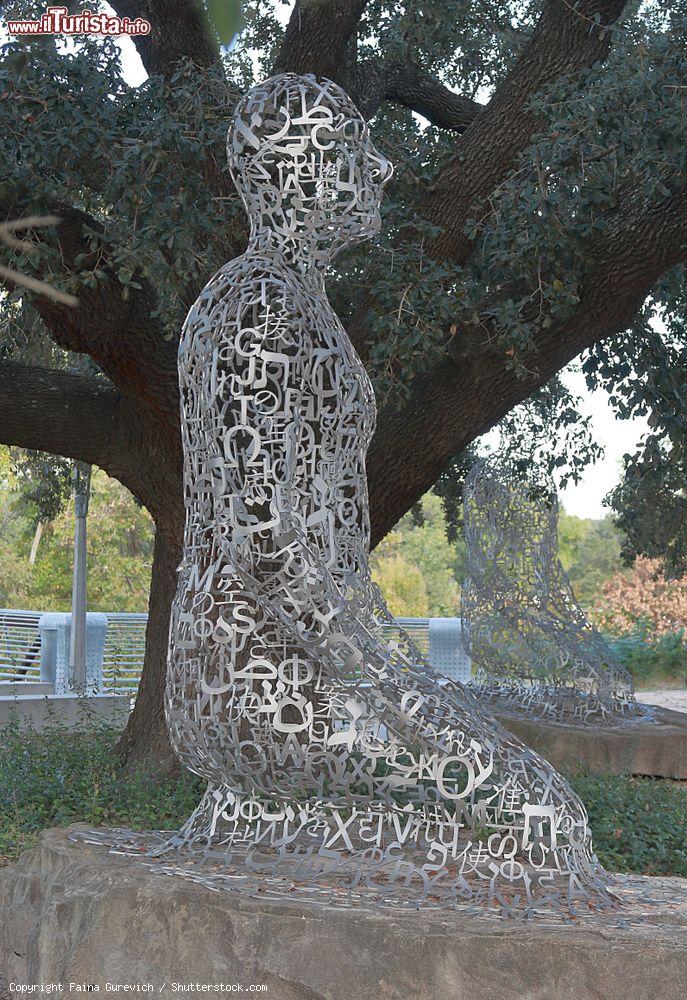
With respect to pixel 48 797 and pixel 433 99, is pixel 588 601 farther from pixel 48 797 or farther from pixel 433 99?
pixel 48 797

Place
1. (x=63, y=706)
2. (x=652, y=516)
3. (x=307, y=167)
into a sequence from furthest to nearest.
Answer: (x=652, y=516), (x=63, y=706), (x=307, y=167)

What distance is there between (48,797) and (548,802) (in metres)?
3.44

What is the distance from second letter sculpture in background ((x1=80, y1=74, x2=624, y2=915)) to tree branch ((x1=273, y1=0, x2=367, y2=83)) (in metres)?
2.91

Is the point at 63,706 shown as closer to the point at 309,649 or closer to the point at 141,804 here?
the point at 141,804

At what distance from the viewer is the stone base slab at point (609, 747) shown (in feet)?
29.2

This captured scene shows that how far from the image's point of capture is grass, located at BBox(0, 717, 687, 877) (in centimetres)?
625

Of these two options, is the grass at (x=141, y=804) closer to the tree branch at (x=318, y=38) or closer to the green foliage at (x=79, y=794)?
the green foliage at (x=79, y=794)

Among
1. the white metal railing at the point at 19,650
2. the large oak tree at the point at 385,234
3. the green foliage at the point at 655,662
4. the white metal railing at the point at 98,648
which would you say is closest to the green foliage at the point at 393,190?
the large oak tree at the point at 385,234

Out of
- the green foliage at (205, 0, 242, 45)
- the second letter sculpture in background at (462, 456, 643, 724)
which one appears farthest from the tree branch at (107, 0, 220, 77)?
the green foliage at (205, 0, 242, 45)

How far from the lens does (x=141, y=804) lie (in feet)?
21.1

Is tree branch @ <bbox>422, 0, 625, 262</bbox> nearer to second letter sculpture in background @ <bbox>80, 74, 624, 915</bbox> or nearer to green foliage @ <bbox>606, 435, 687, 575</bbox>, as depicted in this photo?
second letter sculpture in background @ <bbox>80, 74, 624, 915</bbox>

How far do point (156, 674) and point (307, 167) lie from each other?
3.94 m

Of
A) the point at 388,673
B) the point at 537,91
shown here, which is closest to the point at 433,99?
the point at 537,91

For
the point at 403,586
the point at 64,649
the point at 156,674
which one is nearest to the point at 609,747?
the point at 156,674
